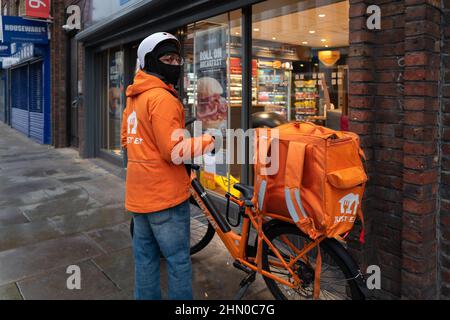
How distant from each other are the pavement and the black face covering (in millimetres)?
1814

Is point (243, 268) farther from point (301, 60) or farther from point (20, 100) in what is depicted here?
point (20, 100)

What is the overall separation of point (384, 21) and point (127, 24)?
5333mm

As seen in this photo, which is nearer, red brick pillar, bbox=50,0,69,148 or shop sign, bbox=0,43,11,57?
red brick pillar, bbox=50,0,69,148

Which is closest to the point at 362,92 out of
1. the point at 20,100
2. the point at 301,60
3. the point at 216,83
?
A: the point at 301,60

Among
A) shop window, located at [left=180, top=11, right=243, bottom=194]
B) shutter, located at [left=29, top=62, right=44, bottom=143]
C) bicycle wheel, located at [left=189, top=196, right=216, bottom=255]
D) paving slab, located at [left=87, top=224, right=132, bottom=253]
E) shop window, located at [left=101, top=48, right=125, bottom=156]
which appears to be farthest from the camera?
shutter, located at [left=29, top=62, right=44, bottom=143]

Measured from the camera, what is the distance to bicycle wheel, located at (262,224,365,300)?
8.33 feet

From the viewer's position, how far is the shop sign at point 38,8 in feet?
36.2

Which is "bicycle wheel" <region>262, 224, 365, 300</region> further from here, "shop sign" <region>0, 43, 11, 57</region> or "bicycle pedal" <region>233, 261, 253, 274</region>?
"shop sign" <region>0, 43, 11, 57</region>

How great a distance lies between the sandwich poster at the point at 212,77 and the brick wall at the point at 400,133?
262 centimetres

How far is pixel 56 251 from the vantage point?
4.18m

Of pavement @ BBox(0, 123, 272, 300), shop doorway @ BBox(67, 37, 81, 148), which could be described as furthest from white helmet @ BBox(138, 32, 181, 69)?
shop doorway @ BBox(67, 37, 81, 148)

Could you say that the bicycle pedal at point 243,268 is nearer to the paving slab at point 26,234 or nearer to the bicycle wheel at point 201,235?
the bicycle wheel at point 201,235

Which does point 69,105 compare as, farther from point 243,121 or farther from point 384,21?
point 384,21

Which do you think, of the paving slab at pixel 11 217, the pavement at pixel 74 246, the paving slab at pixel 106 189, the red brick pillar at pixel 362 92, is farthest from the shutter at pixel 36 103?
the red brick pillar at pixel 362 92
